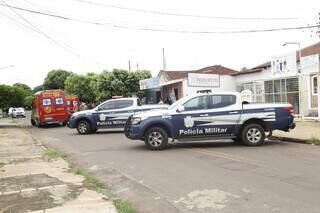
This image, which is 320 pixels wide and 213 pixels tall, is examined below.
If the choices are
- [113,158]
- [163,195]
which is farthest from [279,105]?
[163,195]

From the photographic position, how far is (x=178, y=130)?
1484cm

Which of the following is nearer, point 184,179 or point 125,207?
point 125,207

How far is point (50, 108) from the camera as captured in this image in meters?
32.2

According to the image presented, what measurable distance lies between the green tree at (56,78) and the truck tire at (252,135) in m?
97.0

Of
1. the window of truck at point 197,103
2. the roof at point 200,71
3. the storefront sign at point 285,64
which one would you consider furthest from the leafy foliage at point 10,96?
the window of truck at point 197,103

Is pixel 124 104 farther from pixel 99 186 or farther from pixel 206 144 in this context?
pixel 99 186

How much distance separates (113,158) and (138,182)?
12.6ft

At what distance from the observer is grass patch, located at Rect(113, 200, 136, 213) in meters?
7.01

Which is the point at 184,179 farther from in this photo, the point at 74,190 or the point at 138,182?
the point at 74,190

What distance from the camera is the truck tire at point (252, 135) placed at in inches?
595

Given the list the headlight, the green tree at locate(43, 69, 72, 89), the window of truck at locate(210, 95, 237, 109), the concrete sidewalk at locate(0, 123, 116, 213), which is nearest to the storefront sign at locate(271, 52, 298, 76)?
the window of truck at locate(210, 95, 237, 109)

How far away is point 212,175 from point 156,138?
5.04m

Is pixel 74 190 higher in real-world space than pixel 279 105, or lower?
lower

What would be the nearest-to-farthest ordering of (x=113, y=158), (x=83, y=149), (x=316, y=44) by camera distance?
(x=113, y=158) < (x=83, y=149) < (x=316, y=44)
